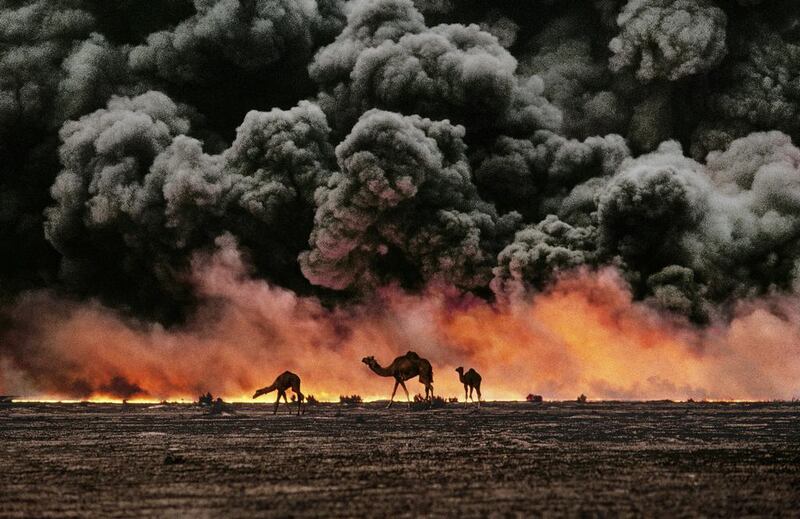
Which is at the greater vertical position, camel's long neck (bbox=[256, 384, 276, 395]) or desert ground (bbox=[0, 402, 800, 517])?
camel's long neck (bbox=[256, 384, 276, 395])

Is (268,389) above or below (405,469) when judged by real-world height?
above

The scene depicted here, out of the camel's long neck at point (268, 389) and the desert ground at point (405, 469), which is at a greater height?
the camel's long neck at point (268, 389)

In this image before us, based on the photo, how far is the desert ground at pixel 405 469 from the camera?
16859mm

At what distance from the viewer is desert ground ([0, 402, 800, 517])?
55.3 ft

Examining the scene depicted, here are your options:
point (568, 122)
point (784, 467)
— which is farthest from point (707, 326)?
point (784, 467)

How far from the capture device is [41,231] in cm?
7650

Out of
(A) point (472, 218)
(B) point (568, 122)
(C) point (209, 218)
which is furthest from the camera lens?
(B) point (568, 122)

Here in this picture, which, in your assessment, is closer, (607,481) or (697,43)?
(607,481)

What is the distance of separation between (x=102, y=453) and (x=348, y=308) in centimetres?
4141

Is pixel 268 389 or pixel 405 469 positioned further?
pixel 268 389

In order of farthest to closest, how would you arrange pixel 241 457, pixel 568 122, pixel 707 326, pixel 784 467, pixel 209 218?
pixel 568 122 → pixel 209 218 → pixel 707 326 → pixel 241 457 → pixel 784 467

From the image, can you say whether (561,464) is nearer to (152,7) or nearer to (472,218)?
(472,218)

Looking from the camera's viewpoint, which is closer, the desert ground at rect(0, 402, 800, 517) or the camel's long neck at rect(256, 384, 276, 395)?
the desert ground at rect(0, 402, 800, 517)

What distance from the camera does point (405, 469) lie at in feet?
72.9
